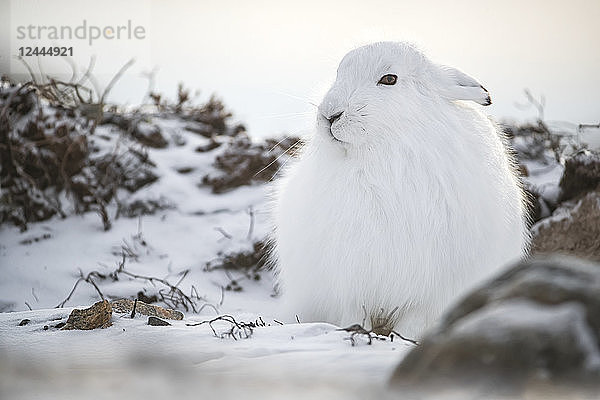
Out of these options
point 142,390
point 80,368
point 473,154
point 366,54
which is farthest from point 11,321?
point 473,154

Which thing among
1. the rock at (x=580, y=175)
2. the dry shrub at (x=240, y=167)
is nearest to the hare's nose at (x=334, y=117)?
the rock at (x=580, y=175)

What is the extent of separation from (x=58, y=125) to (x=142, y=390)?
4223mm

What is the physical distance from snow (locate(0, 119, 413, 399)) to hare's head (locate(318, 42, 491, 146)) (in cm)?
87

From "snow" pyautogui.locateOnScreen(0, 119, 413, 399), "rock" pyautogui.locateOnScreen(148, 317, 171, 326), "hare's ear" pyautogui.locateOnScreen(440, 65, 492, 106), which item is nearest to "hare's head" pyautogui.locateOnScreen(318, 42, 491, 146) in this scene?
"hare's ear" pyautogui.locateOnScreen(440, 65, 492, 106)

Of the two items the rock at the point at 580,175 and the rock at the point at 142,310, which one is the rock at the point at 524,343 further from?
the rock at the point at 580,175

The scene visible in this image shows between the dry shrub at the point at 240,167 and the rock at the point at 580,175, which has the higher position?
the rock at the point at 580,175

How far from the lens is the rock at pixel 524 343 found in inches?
38.2

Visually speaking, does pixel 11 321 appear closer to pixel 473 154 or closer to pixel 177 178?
pixel 473 154

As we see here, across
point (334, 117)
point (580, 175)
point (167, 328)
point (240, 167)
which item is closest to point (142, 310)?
point (167, 328)

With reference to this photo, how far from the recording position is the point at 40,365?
1.46 meters

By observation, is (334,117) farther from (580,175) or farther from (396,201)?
(580,175)

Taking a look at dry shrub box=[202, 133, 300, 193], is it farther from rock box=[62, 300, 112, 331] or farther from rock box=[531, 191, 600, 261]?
rock box=[62, 300, 112, 331]

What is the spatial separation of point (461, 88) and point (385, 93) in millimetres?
354

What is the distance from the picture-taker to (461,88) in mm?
2695
